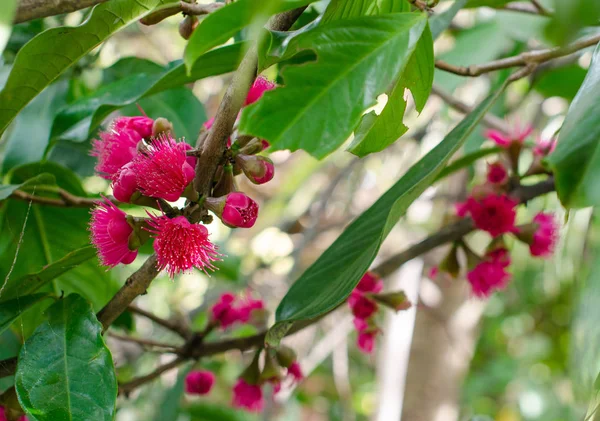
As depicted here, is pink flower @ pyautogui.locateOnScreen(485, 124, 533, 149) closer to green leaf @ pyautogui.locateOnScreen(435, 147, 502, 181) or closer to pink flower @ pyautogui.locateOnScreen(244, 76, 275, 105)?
green leaf @ pyautogui.locateOnScreen(435, 147, 502, 181)

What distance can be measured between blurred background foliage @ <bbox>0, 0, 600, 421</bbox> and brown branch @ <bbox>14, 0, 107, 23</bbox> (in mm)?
237

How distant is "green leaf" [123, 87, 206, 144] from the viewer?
3.23 feet

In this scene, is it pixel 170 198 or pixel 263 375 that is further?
pixel 263 375

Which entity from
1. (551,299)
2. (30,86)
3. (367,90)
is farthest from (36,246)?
(551,299)

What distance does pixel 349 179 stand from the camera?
89.7 inches

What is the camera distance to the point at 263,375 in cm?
92

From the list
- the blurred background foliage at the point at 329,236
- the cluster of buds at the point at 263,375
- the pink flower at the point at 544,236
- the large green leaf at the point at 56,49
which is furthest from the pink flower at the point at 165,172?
the pink flower at the point at 544,236

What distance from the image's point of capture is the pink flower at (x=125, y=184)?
60 centimetres

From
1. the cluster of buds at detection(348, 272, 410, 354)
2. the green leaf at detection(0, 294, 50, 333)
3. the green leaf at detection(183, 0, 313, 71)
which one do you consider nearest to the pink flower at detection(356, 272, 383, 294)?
the cluster of buds at detection(348, 272, 410, 354)

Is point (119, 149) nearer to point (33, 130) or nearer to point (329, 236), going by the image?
point (33, 130)

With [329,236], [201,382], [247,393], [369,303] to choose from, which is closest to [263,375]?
[247,393]

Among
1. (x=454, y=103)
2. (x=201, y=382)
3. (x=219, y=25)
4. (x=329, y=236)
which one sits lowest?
(x=329, y=236)

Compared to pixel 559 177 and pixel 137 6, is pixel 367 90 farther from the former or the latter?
pixel 137 6

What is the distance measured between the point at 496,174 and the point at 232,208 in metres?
0.59
